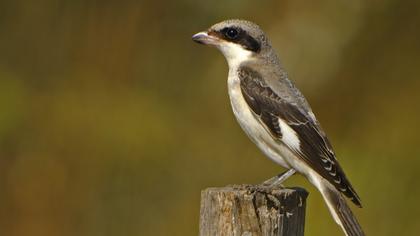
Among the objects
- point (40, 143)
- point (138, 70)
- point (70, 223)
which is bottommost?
point (70, 223)

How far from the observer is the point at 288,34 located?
7918mm

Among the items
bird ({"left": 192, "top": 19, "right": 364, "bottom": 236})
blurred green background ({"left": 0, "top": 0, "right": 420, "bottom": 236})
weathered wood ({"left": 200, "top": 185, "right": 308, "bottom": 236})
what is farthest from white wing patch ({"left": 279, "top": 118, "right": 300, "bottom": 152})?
blurred green background ({"left": 0, "top": 0, "right": 420, "bottom": 236})

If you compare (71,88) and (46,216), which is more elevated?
(71,88)

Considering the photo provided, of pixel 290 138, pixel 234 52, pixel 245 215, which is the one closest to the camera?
pixel 245 215

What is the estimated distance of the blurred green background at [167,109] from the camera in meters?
7.57

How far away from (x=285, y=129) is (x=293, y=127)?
0.17ft

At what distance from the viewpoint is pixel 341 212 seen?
5.11m

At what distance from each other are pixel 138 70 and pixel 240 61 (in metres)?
2.43

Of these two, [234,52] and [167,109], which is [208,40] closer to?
[234,52]

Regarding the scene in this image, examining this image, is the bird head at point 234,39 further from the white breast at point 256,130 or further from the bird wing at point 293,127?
the white breast at point 256,130

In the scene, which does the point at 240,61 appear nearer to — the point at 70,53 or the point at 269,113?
the point at 269,113

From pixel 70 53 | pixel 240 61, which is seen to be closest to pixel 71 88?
pixel 70 53

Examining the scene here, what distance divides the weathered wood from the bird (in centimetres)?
84

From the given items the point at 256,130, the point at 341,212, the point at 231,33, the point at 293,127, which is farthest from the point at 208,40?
the point at 341,212
